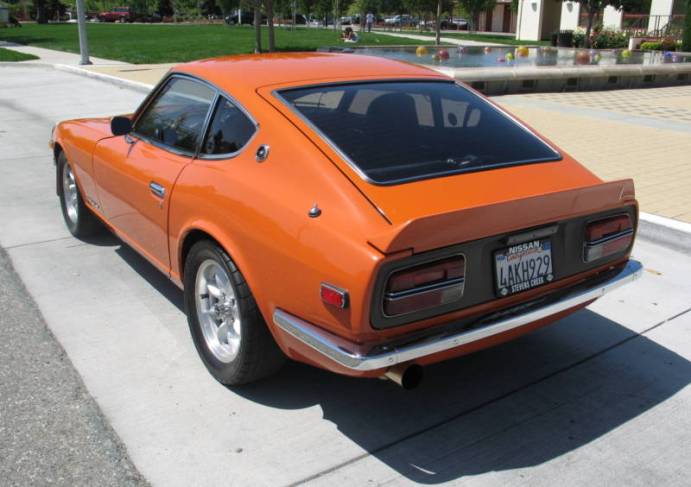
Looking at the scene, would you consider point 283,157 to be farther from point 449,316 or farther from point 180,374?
point 180,374

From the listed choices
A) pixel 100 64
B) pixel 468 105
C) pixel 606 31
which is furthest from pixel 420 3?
pixel 468 105

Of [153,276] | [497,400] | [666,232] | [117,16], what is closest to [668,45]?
[666,232]

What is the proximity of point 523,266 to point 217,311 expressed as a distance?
4.94 feet

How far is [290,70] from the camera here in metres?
3.80

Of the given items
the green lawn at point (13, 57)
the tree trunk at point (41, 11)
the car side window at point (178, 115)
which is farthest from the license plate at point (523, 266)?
the tree trunk at point (41, 11)

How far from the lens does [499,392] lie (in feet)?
11.6

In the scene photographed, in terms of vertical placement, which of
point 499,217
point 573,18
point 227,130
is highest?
point 573,18

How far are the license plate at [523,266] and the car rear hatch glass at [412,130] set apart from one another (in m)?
0.48

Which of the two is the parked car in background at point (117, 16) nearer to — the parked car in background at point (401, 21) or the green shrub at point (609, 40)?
the parked car in background at point (401, 21)

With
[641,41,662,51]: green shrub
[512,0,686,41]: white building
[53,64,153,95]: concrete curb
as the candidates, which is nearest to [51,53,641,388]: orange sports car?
[53,64,153,95]: concrete curb

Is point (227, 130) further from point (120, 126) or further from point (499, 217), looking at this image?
point (499, 217)

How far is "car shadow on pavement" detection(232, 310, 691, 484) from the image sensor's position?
306 cm

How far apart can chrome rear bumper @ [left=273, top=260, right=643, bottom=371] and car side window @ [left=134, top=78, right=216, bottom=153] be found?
138 cm

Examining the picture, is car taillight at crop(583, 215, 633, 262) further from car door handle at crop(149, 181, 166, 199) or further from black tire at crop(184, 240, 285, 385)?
car door handle at crop(149, 181, 166, 199)
